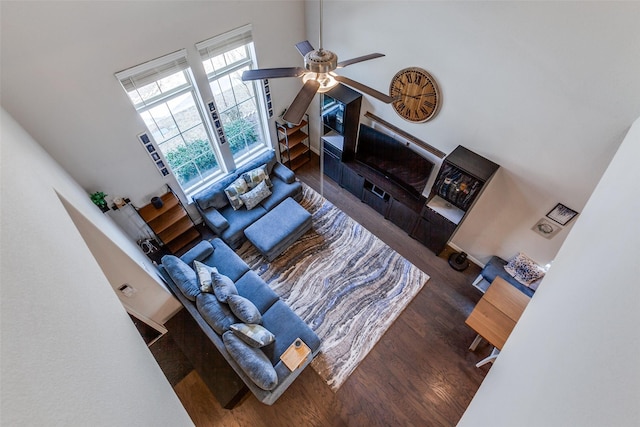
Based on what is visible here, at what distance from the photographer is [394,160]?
4859 millimetres

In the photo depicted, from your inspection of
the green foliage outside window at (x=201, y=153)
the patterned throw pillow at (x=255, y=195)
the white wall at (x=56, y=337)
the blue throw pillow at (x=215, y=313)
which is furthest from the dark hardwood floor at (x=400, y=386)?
the green foliage outside window at (x=201, y=153)

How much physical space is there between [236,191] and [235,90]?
1.52m

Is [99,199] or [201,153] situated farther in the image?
[201,153]

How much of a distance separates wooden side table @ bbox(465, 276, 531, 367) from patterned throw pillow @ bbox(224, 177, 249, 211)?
365 centimetres

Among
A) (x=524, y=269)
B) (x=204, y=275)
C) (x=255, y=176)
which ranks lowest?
(x=524, y=269)

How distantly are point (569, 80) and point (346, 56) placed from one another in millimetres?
2741

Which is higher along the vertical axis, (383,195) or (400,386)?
(383,195)

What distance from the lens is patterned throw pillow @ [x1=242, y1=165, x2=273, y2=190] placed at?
5.08m

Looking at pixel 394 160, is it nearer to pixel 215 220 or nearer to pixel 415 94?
pixel 415 94

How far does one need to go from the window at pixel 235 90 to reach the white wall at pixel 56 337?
2.73 meters

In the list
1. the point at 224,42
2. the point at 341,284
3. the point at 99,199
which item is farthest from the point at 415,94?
the point at 99,199

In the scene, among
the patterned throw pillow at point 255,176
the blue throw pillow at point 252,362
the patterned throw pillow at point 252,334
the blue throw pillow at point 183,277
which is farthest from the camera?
the patterned throw pillow at point 255,176

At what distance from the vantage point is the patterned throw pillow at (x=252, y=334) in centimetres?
342

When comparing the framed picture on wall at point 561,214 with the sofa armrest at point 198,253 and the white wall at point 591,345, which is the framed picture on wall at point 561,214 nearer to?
the white wall at point 591,345
